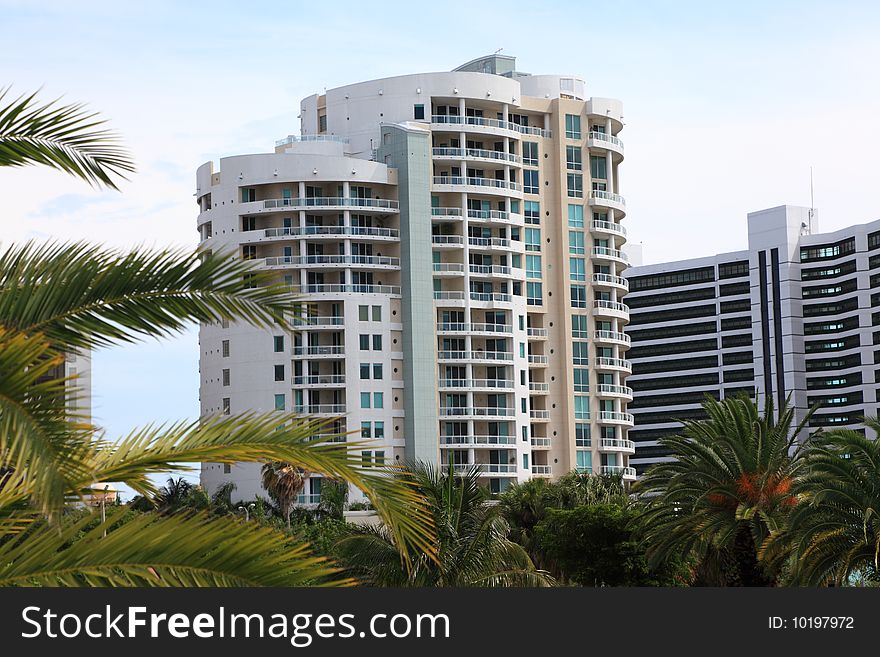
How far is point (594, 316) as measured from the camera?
112375 mm

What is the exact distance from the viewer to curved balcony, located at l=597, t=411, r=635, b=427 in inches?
4355

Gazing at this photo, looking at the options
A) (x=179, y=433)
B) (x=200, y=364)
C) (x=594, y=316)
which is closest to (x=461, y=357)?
(x=594, y=316)

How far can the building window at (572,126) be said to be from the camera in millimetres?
113188

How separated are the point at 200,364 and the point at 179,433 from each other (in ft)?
318

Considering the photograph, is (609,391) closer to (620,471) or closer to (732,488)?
(620,471)

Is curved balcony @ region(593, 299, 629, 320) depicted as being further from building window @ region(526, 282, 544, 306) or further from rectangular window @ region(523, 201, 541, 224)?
rectangular window @ region(523, 201, 541, 224)

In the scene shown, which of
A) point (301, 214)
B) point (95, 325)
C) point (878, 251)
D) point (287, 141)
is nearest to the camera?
point (95, 325)

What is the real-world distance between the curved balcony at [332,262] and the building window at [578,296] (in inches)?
661

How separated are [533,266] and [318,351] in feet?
67.5

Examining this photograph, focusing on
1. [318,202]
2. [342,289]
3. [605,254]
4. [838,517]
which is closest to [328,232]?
[318,202]

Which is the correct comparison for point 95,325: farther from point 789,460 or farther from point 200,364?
point 200,364

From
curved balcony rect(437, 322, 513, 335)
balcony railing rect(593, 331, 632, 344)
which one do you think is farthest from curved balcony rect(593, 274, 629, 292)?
curved balcony rect(437, 322, 513, 335)

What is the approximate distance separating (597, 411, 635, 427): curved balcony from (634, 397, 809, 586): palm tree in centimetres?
6543

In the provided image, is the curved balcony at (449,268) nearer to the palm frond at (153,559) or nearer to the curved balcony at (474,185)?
the curved balcony at (474,185)
